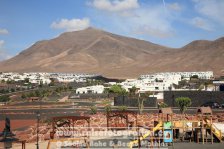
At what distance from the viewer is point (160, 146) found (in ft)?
77.5

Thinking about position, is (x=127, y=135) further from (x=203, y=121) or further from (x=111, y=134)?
(x=203, y=121)

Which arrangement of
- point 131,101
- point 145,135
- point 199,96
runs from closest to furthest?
point 145,135, point 199,96, point 131,101

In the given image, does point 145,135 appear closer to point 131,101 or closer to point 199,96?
point 199,96

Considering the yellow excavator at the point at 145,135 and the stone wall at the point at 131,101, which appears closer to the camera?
the yellow excavator at the point at 145,135

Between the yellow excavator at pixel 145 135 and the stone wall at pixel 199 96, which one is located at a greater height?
the stone wall at pixel 199 96

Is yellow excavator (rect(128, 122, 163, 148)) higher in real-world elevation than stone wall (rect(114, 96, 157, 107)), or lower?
lower

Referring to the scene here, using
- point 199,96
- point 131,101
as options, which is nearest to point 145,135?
point 199,96

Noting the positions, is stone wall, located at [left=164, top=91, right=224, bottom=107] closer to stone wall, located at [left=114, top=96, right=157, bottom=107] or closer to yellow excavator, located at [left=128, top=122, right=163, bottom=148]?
stone wall, located at [left=114, top=96, right=157, bottom=107]

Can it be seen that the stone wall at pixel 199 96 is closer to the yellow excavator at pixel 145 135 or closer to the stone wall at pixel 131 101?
the stone wall at pixel 131 101

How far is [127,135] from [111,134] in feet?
4.13

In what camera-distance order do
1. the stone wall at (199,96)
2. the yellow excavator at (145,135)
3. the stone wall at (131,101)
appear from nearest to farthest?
the yellow excavator at (145,135) < the stone wall at (199,96) < the stone wall at (131,101)

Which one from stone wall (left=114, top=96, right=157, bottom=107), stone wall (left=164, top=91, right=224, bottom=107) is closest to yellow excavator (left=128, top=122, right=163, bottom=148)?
stone wall (left=164, top=91, right=224, bottom=107)

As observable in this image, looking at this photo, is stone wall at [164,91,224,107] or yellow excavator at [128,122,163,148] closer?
yellow excavator at [128,122,163,148]

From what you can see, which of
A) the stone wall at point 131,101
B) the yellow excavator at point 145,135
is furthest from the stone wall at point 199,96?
the yellow excavator at point 145,135
